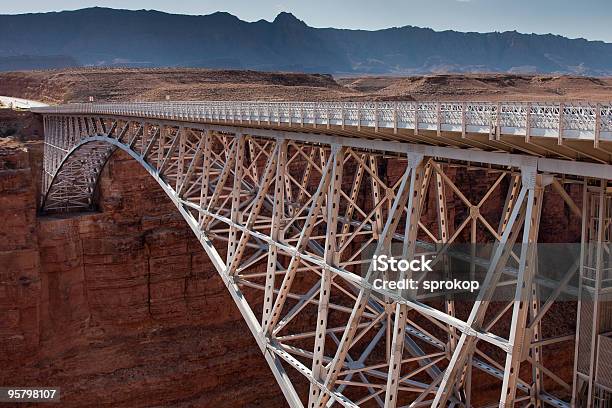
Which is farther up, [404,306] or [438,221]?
[438,221]

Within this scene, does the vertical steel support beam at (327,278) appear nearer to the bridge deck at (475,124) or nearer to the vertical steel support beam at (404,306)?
the bridge deck at (475,124)

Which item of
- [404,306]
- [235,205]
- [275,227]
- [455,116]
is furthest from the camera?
[235,205]

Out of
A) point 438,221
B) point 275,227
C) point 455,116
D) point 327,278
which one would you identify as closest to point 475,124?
point 455,116

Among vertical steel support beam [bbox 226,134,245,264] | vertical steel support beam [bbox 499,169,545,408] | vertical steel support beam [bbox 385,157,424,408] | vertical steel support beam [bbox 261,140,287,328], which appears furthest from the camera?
vertical steel support beam [bbox 226,134,245,264]

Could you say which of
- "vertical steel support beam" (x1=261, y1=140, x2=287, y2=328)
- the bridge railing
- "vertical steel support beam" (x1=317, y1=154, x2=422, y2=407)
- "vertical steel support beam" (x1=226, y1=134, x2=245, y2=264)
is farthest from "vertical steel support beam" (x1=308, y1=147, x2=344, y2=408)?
"vertical steel support beam" (x1=226, y1=134, x2=245, y2=264)

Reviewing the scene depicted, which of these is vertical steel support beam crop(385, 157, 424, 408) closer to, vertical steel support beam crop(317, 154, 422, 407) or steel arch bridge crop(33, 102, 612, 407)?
steel arch bridge crop(33, 102, 612, 407)

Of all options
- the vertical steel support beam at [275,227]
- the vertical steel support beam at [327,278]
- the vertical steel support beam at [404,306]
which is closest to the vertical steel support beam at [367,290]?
the vertical steel support beam at [404,306]

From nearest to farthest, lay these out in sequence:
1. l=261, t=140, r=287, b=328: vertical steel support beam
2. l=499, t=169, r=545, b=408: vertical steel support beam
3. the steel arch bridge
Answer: l=499, t=169, r=545, b=408: vertical steel support beam < the steel arch bridge < l=261, t=140, r=287, b=328: vertical steel support beam

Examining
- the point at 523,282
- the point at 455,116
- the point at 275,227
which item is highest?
the point at 455,116

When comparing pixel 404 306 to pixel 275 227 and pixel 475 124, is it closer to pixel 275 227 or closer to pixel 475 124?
pixel 475 124
